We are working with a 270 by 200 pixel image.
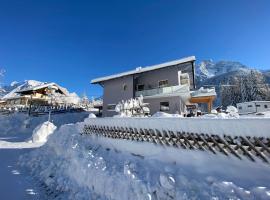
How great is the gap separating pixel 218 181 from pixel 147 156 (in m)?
2.90

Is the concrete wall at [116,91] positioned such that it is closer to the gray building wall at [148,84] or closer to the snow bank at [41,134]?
the gray building wall at [148,84]

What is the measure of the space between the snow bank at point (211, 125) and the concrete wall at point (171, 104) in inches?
586

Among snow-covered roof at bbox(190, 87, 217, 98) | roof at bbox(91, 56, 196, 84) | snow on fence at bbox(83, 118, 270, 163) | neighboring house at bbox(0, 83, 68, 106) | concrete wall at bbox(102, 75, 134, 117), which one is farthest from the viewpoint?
neighboring house at bbox(0, 83, 68, 106)

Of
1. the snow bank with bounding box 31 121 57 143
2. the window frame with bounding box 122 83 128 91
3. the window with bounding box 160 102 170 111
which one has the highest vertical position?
the window frame with bounding box 122 83 128 91

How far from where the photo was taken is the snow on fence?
4832 mm

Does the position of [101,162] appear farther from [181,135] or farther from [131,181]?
[181,135]

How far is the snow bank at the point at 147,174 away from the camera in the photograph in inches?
181

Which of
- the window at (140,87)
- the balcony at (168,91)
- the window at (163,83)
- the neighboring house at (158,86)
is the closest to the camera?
the balcony at (168,91)

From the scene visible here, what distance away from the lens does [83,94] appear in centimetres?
7706

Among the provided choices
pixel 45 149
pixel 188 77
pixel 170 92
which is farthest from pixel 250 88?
pixel 45 149

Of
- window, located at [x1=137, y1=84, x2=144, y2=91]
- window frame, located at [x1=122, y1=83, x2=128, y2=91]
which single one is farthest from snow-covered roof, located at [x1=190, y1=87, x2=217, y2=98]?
window frame, located at [x1=122, y1=83, x2=128, y2=91]

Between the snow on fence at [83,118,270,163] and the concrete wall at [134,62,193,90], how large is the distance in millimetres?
17201

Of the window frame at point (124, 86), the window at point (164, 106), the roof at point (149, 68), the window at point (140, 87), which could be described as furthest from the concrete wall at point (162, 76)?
the window at point (164, 106)

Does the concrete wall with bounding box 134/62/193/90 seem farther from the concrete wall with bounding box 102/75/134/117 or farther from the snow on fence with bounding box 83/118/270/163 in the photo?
the snow on fence with bounding box 83/118/270/163
